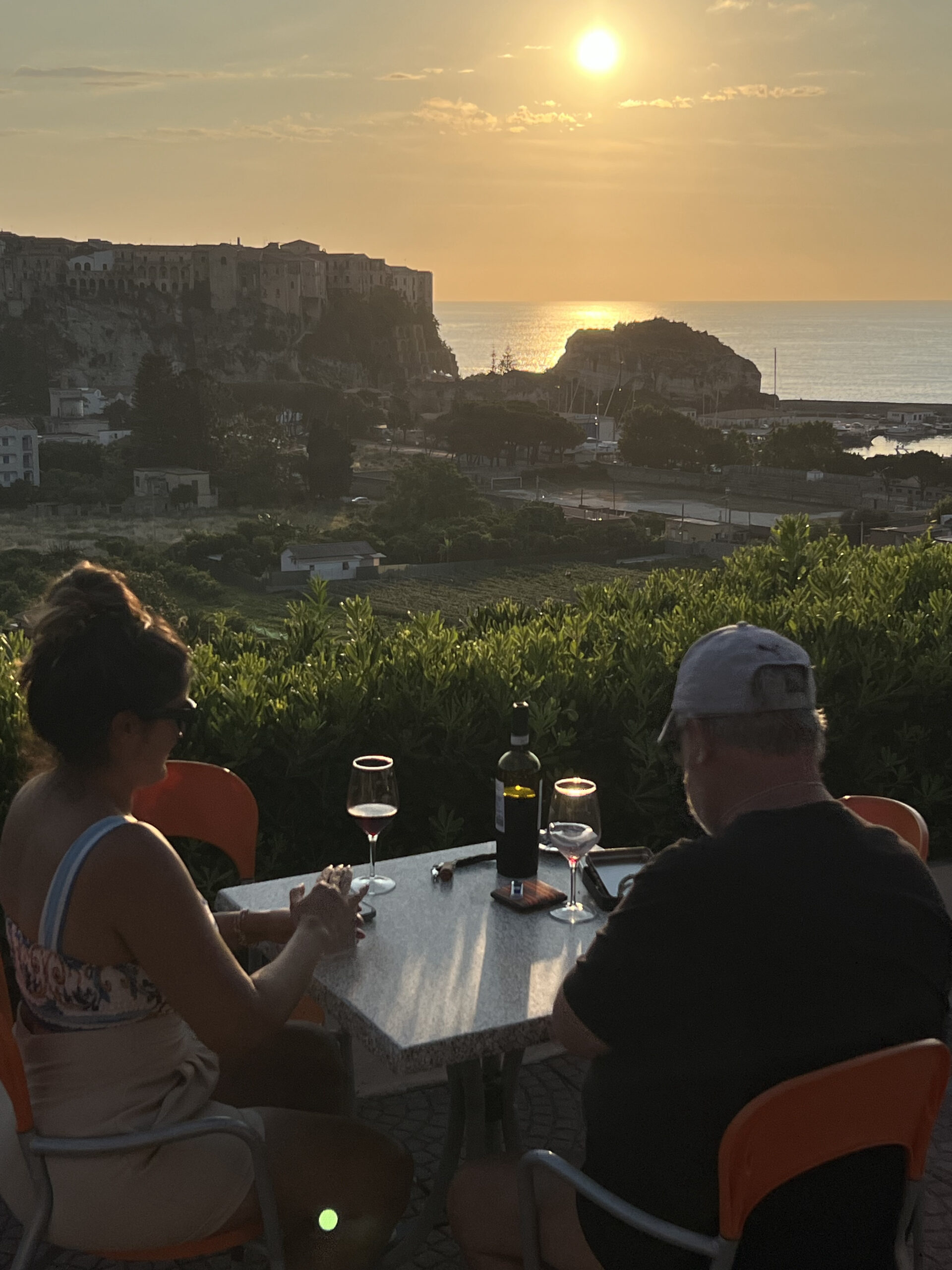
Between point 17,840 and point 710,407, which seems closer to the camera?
point 17,840

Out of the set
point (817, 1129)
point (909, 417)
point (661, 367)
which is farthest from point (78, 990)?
point (661, 367)

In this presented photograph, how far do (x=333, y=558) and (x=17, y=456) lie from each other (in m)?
29.5

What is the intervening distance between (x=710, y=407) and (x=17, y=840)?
119 meters

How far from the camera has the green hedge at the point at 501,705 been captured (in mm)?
2959

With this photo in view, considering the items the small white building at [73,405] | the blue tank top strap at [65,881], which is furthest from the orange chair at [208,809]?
the small white building at [73,405]

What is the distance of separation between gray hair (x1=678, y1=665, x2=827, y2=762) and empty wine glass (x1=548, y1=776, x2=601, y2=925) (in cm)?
53

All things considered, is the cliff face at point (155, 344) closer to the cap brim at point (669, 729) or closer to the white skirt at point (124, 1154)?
the white skirt at point (124, 1154)

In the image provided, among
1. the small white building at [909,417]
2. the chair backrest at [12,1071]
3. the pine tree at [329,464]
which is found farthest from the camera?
the small white building at [909,417]

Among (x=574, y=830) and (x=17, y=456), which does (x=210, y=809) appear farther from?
(x=17, y=456)

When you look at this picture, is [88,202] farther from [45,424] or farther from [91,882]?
[91,882]

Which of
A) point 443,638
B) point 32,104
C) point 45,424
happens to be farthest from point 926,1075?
point 32,104

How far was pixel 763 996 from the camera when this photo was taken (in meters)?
1.33

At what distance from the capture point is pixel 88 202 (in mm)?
133500

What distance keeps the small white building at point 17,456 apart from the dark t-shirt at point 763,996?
64.5 meters
